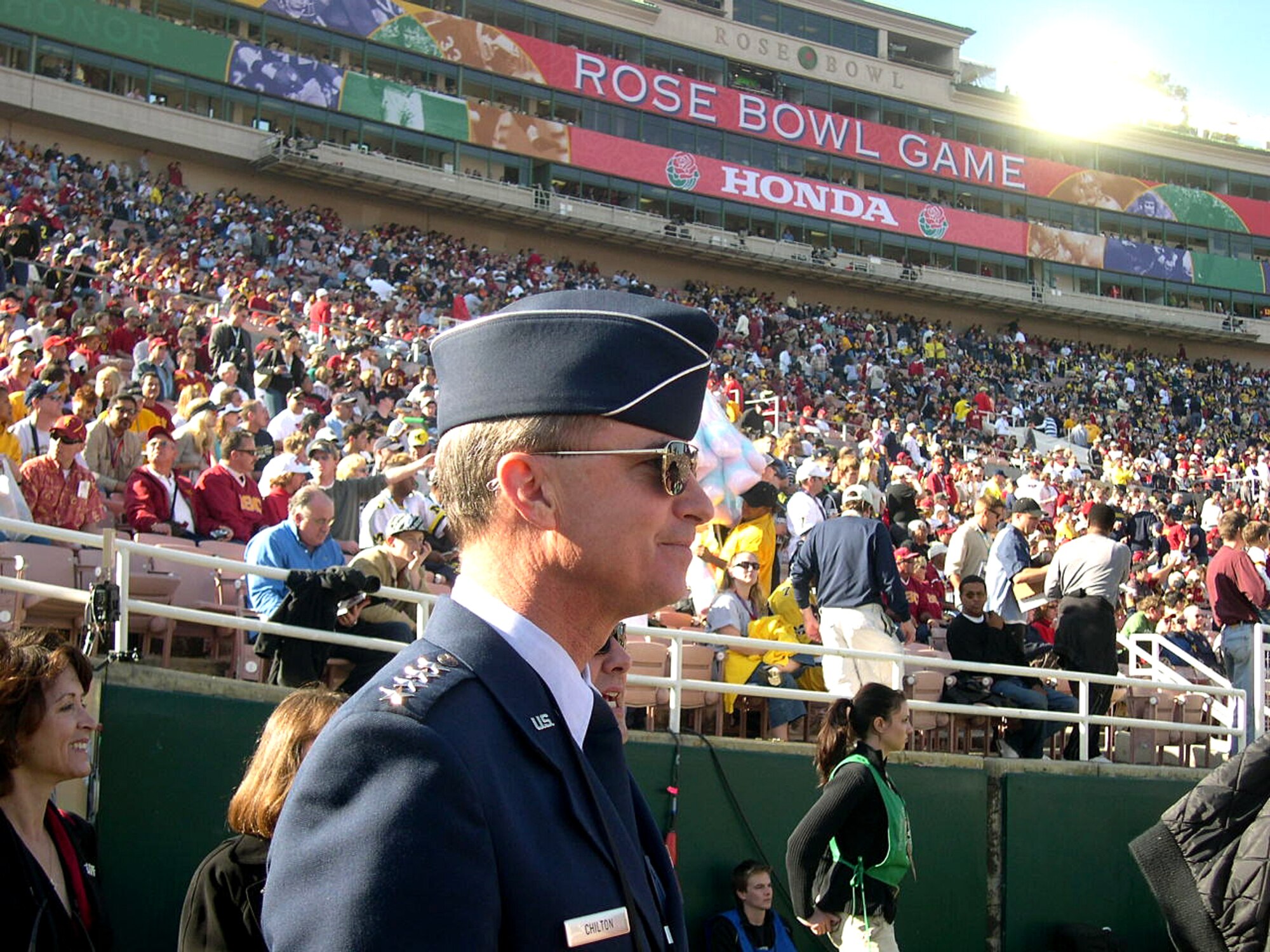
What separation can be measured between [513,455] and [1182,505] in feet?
81.3

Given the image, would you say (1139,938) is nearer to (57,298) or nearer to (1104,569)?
(1104,569)

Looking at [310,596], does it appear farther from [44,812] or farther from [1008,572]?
[1008,572]

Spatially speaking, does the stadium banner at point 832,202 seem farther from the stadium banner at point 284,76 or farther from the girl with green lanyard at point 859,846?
the girl with green lanyard at point 859,846

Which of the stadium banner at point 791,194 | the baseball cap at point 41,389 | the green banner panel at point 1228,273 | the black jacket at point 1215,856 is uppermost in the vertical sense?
the stadium banner at point 791,194

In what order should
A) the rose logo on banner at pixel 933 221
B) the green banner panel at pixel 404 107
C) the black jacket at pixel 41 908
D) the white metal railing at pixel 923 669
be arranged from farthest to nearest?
the rose logo on banner at pixel 933 221, the green banner panel at pixel 404 107, the white metal railing at pixel 923 669, the black jacket at pixel 41 908

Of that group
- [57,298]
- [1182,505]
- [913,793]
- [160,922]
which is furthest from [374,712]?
[1182,505]

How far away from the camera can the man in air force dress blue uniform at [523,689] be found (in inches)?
49.4

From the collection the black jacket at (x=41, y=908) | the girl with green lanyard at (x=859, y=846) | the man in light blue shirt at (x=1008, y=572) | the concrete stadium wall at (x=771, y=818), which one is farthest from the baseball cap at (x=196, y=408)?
the black jacket at (x=41, y=908)

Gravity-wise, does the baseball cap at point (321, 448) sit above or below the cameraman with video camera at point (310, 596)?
above

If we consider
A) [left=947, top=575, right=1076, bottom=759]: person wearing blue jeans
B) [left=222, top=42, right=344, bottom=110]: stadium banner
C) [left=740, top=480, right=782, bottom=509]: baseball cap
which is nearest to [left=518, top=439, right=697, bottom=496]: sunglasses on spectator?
[left=740, top=480, right=782, bottom=509]: baseball cap

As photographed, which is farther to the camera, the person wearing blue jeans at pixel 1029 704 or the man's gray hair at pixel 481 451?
the person wearing blue jeans at pixel 1029 704

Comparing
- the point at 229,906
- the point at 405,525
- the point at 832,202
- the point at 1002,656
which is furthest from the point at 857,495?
the point at 832,202

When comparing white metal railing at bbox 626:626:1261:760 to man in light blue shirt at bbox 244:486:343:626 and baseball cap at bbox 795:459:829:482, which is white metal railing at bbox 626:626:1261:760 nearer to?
man in light blue shirt at bbox 244:486:343:626

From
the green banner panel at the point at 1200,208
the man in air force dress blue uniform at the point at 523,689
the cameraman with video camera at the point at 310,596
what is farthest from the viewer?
the green banner panel at the point at 1200,208
